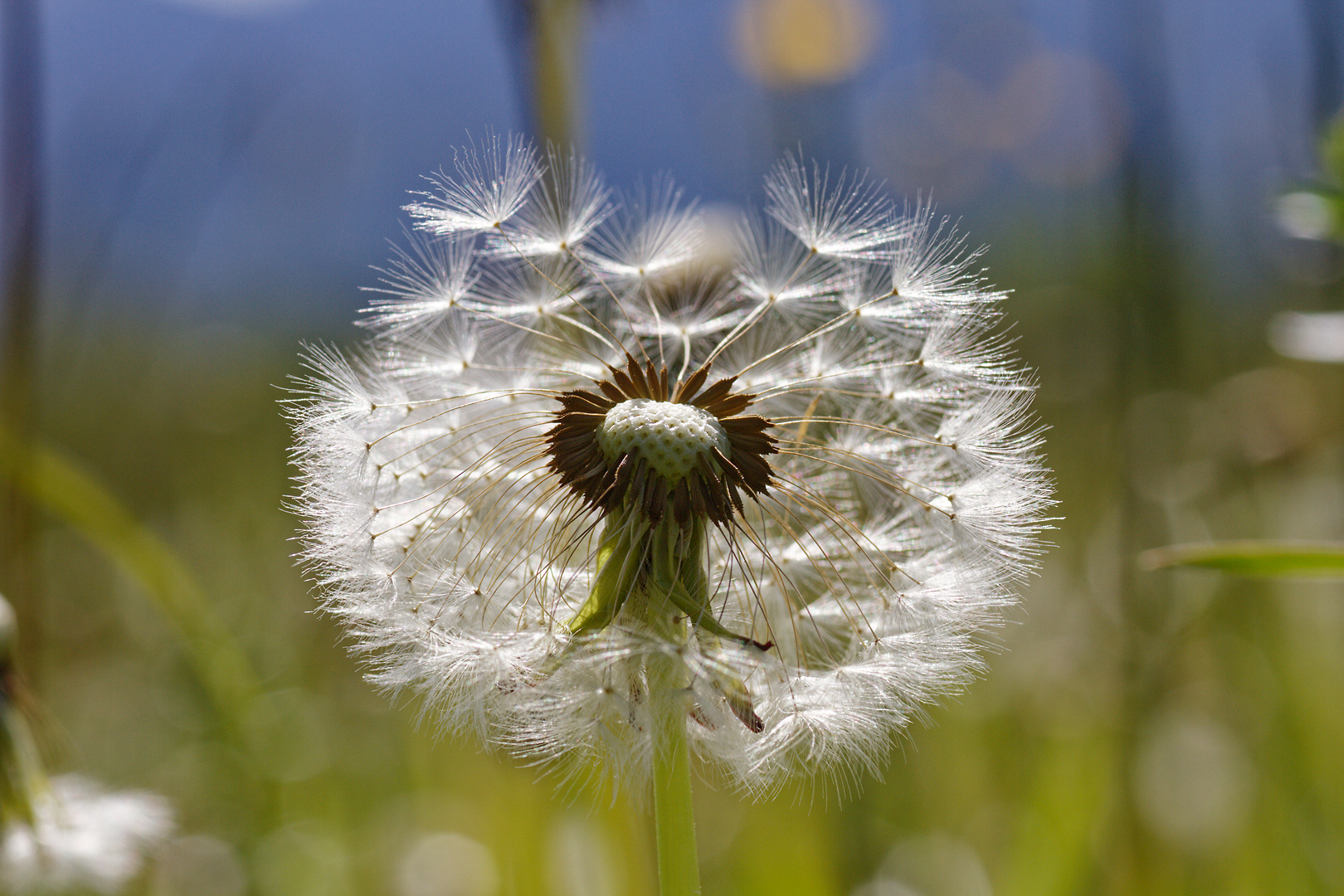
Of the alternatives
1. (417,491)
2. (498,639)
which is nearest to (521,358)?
(417,491)

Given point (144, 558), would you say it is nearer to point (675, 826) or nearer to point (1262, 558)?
point (675, 826)

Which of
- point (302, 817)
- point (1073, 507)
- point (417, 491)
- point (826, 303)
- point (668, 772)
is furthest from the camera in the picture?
point (1073, 507)

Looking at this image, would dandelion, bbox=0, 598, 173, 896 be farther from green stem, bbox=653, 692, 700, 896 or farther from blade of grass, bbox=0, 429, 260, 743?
green stem, bbox=653, 692, 700, 896

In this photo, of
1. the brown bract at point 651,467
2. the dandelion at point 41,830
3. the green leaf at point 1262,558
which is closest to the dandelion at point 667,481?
the brown bract at point 651,467

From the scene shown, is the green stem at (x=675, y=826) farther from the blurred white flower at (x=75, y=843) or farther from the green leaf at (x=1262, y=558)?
the blurred white flower at (x=75, y=843)

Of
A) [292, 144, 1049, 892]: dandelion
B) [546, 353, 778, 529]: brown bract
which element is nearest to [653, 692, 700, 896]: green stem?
[292, 144, 1049, 892]: dandelion

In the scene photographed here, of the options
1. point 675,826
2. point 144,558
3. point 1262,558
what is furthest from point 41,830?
point 1262,558

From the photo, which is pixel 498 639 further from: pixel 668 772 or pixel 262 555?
pixel 262 555
